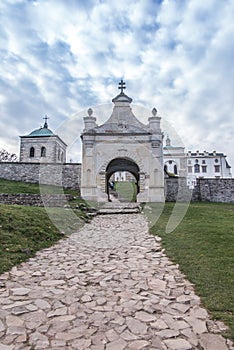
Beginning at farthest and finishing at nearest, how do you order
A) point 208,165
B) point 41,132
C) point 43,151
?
point 208,165
point 41,132
point 43,151

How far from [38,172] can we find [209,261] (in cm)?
2027

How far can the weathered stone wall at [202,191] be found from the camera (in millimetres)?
22531

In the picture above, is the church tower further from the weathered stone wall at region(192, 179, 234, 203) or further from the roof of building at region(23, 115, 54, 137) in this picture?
the weathered stone wall at region(192, 179, 234, 203)

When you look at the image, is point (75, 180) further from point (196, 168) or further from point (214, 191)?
point (196, 168)

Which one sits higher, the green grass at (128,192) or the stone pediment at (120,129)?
the stone pediment at (120,129)

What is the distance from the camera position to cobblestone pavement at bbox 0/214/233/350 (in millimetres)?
2479

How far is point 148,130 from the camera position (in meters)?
20.0

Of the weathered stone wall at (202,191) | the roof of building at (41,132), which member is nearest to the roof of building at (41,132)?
the roof of building at (41,132)

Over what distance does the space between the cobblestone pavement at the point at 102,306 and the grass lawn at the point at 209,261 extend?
16cm

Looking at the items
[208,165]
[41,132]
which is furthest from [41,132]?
[208,165]

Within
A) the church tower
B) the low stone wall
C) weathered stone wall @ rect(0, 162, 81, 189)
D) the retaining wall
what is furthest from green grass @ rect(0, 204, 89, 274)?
the church tower

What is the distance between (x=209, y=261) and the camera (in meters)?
4.84

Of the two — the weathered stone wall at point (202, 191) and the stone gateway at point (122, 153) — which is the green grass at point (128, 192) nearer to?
the weathered stone wall at point (202, 191)

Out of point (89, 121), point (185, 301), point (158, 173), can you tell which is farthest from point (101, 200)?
point (185, 301)
